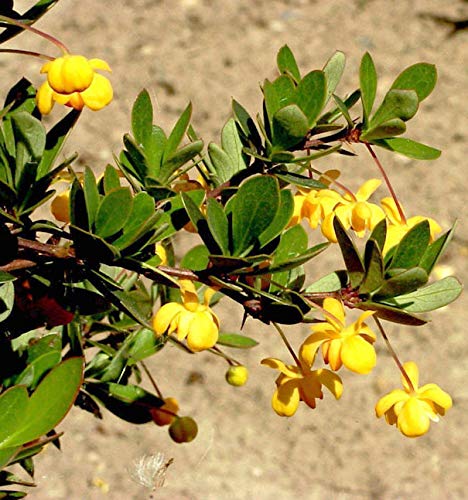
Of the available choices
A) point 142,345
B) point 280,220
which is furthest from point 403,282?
point 142,345

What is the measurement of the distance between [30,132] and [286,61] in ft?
1.06

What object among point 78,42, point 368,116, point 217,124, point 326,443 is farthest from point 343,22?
point 368,116

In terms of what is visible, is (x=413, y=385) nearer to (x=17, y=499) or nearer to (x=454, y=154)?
(x=17, y=499)

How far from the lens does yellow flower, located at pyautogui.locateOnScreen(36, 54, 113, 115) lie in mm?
914

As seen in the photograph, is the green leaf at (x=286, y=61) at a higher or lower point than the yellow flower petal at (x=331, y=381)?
higher

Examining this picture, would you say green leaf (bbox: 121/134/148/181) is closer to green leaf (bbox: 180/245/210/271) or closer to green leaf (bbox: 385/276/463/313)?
green leaf (bbox: 180/245/210/271)

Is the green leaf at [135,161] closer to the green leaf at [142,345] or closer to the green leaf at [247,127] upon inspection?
the green leaf at [247,127]

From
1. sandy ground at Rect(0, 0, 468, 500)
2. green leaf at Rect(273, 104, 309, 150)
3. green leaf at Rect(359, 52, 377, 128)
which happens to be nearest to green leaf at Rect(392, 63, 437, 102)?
green leaf at Rect(359, 52, 377, 128)

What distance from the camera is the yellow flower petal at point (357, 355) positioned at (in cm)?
87

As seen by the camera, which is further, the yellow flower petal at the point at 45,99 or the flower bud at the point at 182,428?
the flower bud at the point at 182,428

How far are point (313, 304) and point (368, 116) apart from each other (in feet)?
0.70

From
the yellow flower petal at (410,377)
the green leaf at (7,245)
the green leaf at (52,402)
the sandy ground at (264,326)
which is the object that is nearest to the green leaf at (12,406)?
the green leaf at (52,402)

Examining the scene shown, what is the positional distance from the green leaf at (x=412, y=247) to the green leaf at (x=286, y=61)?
24cm

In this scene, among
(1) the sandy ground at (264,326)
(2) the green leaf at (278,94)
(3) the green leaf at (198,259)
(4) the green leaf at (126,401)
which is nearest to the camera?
(2) the green leaf at (278,94)
